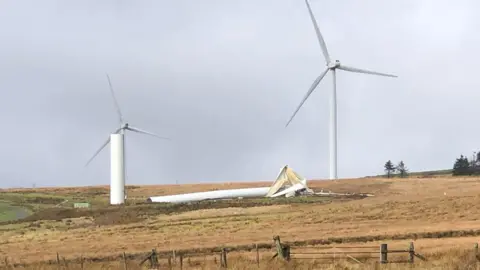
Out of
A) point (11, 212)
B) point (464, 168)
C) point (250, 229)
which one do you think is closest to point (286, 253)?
point (250, 229)

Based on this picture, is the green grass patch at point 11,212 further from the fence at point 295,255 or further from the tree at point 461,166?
the tree at point 461,166

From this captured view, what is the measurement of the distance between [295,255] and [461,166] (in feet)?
430

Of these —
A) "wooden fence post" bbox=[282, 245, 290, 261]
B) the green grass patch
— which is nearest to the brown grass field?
"wooden fence post" bbox=[282, 245, 290, 261]

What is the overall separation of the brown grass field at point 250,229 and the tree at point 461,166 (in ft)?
241

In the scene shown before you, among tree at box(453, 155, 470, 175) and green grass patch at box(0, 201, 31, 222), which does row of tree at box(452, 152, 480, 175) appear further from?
green grass patch at box(0, 201, 31, 222)

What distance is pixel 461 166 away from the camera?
155500 mm

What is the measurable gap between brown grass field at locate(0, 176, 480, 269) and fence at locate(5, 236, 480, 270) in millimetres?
532

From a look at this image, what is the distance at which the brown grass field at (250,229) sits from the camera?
35.1m

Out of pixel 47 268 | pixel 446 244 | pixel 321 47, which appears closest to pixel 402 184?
pixel 321 47

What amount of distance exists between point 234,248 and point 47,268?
873 cm

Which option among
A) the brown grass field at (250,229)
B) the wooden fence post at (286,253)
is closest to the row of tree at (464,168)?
the brown grass field at (250,229)

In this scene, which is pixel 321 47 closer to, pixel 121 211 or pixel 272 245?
pixel 121 211

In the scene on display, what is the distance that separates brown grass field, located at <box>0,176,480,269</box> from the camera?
35125 mm

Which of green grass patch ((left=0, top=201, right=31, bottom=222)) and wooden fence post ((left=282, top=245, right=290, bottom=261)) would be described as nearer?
wooden fence post ((left=282, top=245, right=290, bottom=261))
